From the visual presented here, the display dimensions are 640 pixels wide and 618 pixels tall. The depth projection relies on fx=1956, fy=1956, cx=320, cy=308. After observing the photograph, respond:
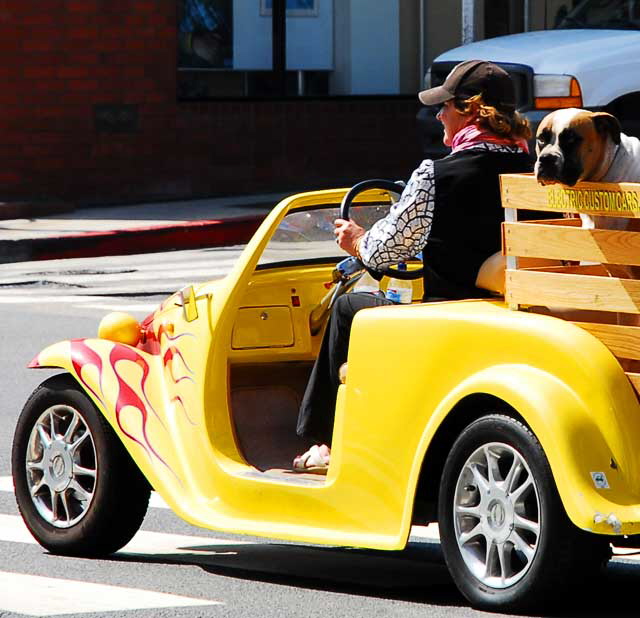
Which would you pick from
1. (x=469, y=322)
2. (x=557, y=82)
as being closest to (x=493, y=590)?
(x=469, y=322)

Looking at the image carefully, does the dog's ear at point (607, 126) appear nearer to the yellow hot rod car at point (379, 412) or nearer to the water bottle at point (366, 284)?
the yellow hot rod car at point (379, 412)

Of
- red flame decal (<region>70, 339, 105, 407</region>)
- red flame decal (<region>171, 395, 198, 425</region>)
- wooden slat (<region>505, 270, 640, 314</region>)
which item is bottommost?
red flame decal (<region>171, 395, 198, 425</region>)

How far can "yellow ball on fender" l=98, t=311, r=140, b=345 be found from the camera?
22.3 feet

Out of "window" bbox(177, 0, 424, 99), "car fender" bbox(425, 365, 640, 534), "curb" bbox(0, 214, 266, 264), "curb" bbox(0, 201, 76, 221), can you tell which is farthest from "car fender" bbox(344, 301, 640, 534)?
"window" bbox(177, 0, 424, 99)

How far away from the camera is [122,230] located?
60.0 feet

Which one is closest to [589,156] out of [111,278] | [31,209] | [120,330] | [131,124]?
[120,330]

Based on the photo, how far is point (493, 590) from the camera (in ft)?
17.8

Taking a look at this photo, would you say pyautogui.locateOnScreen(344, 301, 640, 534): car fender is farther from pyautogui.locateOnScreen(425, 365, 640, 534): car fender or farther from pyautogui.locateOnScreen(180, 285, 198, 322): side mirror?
pyautogui.locateOnScreen(180, 285, 198, 322): side mirror

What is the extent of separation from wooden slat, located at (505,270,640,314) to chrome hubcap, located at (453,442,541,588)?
0.45 m

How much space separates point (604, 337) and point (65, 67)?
52.4 feet

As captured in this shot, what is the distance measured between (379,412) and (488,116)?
3.31ft

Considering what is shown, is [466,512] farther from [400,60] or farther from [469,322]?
[400,60]

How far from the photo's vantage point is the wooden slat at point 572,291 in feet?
17.4

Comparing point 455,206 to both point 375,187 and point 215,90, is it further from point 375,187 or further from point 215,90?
point 215,90
